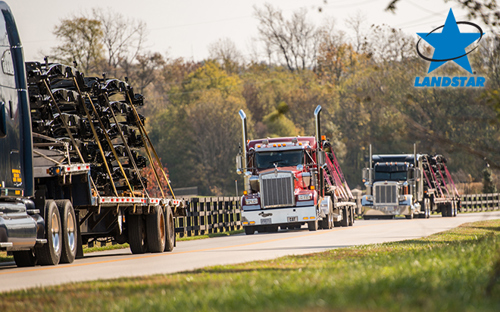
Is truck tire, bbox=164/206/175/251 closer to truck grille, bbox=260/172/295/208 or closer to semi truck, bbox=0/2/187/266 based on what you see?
semi truck, bbox=0/2/187/266

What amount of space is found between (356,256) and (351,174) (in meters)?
60.3

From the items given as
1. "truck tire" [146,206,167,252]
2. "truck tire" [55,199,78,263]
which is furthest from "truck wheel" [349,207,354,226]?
"truck tire" [55,199,78,263]

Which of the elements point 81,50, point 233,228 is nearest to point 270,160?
point 233,228

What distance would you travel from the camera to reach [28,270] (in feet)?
44.3

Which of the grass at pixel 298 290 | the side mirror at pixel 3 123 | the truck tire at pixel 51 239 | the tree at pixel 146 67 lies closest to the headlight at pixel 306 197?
the truck tire at pixel 51 239

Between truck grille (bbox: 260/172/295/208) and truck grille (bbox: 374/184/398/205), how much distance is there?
1446 centimetres

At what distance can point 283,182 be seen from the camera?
28.4m

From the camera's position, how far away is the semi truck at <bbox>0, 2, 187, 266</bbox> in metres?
13.0

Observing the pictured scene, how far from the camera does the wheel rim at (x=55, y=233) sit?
1393 centimetres

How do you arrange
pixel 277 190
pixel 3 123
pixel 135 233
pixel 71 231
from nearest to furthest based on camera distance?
1. pixel 3 123
2. pixel 71 231
3. pixel 135 233
4. pixel 277 190

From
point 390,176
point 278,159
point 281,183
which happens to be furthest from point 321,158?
point 390,176

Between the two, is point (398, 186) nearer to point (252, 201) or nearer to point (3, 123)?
point (252, 201)

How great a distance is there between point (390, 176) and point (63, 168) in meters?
30.2

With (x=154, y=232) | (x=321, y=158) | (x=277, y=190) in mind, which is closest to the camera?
(x=154, y=232)
